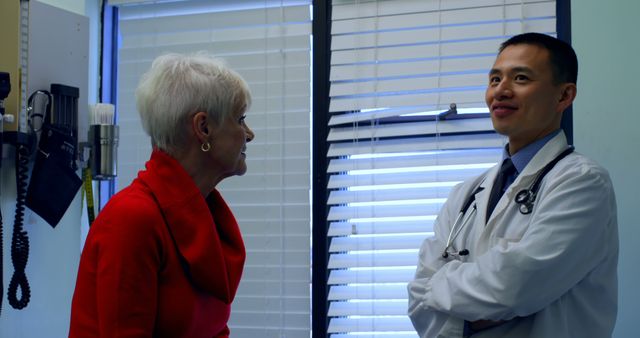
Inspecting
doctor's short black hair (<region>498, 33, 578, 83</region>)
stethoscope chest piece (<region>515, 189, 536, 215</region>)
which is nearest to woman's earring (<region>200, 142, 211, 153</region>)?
stethoscope chest piece (<region>515, 189, 536, 215</region>)

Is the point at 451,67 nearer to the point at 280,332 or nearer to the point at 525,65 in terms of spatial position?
the point at 525,65

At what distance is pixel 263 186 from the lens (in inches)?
119

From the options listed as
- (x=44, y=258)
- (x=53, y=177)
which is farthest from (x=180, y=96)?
(x=44, y=258)

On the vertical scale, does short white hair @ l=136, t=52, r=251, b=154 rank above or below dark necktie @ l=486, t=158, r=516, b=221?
above

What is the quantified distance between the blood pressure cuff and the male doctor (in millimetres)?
1262

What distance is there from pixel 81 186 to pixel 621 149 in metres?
1.92

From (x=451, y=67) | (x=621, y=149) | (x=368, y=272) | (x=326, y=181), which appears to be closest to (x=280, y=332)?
(x=368, y=272)

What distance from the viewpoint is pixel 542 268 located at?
1.67 m

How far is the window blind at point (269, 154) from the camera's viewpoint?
2943 millimetres

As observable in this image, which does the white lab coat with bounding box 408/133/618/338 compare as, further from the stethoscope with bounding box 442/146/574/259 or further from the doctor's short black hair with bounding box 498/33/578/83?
the doctor's short black hair with bounding box 498/33/578/83

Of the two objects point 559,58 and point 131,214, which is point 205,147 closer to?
point 131,214

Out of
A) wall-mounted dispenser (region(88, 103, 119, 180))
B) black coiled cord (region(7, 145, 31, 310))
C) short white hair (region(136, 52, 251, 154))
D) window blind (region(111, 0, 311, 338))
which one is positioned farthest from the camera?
window blind (region(111, 0, 311, 338))

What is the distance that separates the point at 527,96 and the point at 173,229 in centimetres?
98

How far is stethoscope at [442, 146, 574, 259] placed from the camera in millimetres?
1808
